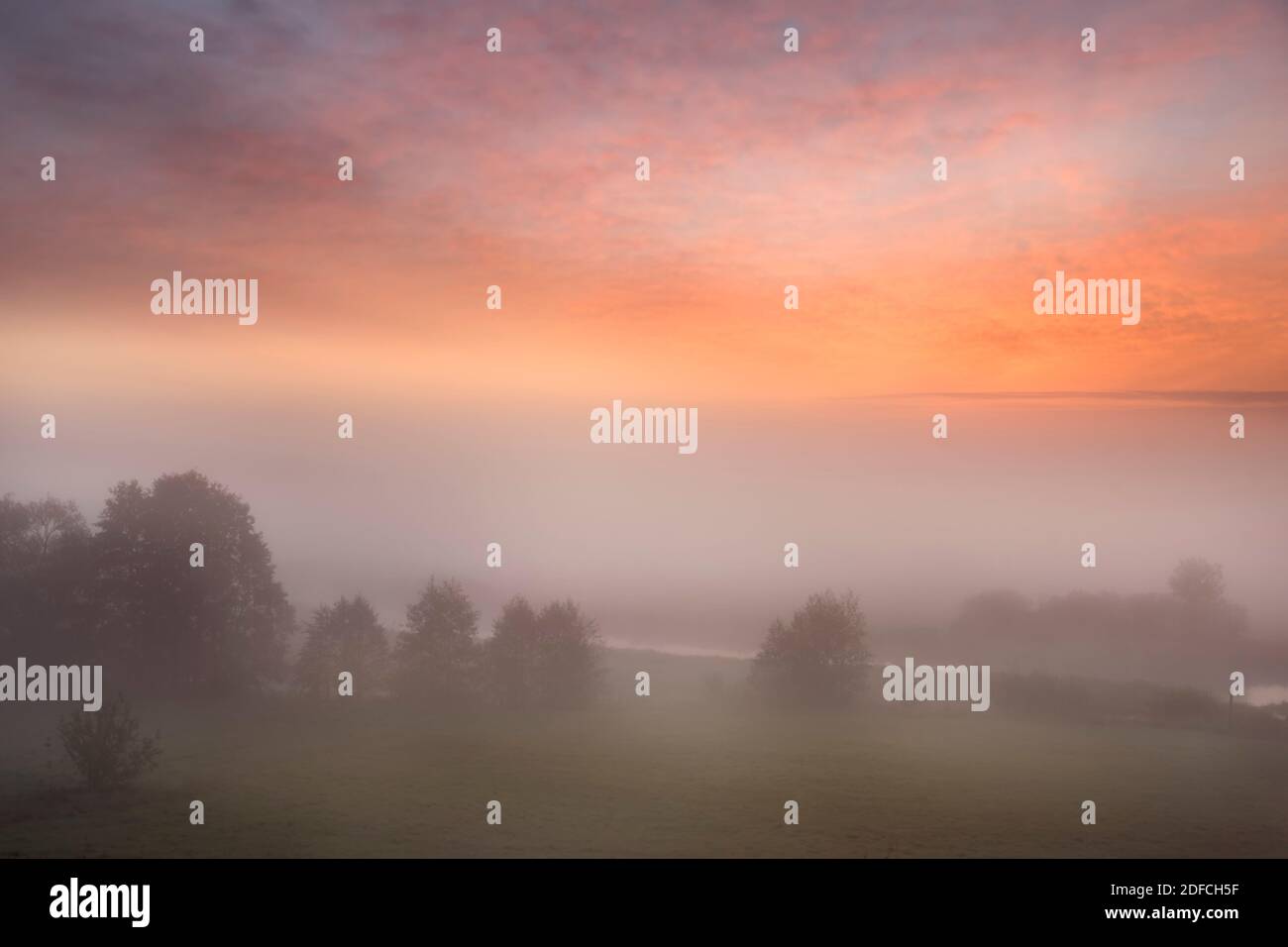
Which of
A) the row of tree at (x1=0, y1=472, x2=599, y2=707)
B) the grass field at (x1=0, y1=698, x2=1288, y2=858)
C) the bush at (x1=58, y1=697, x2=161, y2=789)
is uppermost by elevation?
the row of tree at (x1=0, y1=472, x2=599, y2=707)

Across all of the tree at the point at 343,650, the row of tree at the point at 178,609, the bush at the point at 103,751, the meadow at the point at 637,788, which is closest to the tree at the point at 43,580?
the row of tree at the point at 178,609

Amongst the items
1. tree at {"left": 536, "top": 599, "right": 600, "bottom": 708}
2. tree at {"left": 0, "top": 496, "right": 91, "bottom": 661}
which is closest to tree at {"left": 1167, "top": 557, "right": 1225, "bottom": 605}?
tree at {"left": 536, "top": 599, "right": 600, "bottom": 708}

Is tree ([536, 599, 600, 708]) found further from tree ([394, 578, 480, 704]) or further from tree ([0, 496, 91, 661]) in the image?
tree ([0, 496, 91, 661])

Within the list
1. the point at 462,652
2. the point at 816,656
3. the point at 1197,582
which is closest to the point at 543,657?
the point at 462,652

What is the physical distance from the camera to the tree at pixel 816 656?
284 feet

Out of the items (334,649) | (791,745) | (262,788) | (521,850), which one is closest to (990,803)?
(791,745)

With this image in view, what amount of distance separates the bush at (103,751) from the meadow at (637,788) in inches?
37.7

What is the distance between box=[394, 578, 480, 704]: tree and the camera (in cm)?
8294

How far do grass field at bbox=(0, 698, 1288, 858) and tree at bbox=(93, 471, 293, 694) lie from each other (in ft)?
15.2

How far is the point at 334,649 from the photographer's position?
260 ft

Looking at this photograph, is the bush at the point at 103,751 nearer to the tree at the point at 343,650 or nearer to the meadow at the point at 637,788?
the meadow at the point at 637,788

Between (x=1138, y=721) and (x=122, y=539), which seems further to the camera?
(x=1138, y=721)
